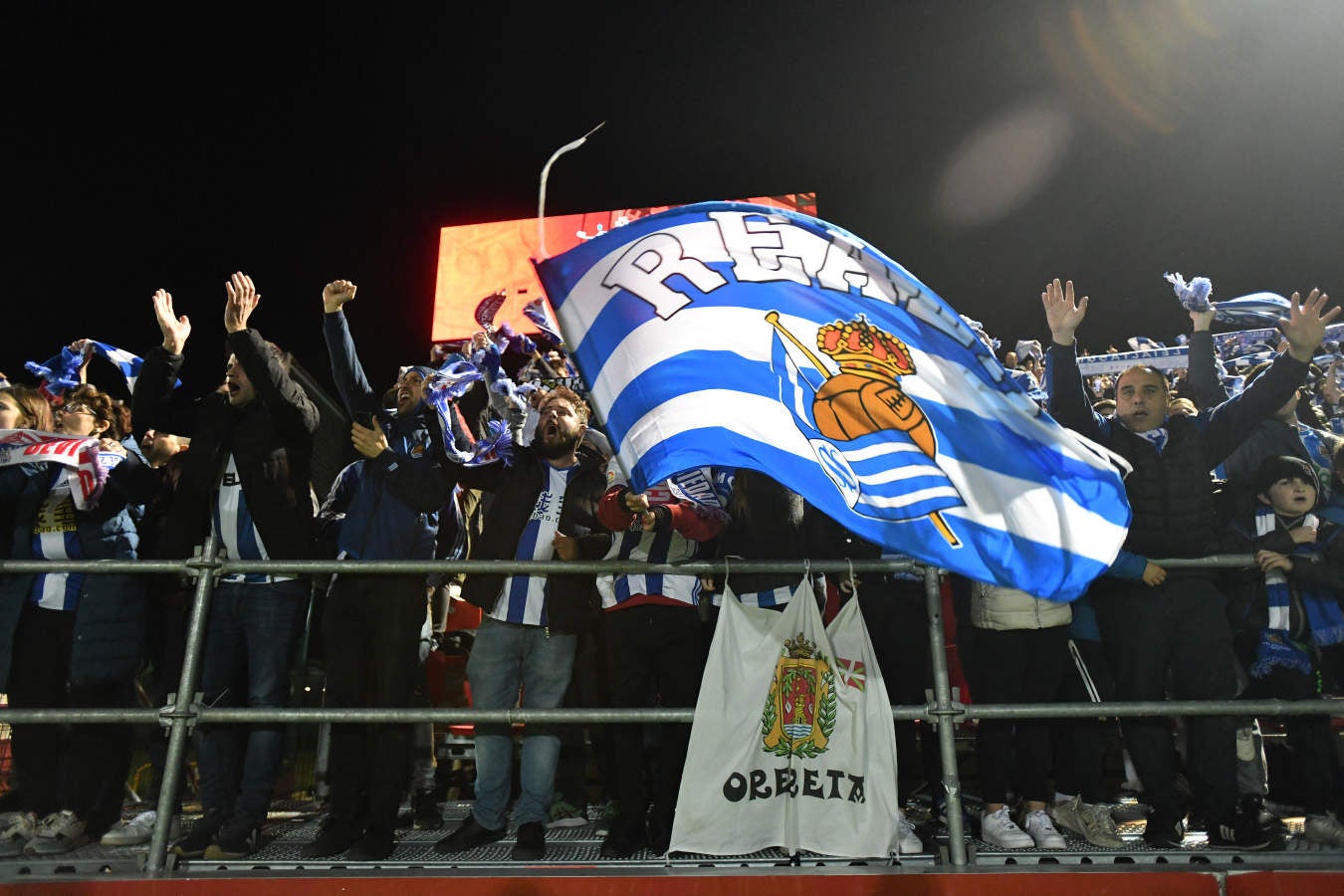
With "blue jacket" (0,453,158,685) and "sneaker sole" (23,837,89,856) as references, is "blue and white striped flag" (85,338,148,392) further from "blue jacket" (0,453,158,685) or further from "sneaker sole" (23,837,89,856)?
"sneaker sole" (23,837,89,856)

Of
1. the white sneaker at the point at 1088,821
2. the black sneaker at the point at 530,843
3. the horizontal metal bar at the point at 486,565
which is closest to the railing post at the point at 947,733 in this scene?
the horizontal metal bar at the point at 486,565

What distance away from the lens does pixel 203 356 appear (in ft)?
86.9

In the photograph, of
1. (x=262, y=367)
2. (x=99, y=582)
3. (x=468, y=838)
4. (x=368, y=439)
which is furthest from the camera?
(x=368, y=439)

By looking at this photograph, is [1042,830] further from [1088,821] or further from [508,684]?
[508,684]

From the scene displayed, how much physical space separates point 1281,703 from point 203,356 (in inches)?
1109

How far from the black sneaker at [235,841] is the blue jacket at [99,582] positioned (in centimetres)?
104

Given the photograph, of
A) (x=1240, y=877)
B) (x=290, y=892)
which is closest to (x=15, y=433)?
(x=290, y=892)

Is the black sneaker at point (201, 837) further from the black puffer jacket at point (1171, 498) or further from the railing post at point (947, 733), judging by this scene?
the black puffer jacket at point (1171, 498)

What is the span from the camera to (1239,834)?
11.6 ft

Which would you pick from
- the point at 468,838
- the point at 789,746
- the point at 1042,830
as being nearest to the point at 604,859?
the point at 468,838

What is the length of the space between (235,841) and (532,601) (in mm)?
1442

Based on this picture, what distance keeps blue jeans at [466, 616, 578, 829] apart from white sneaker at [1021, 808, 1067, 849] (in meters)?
1.93

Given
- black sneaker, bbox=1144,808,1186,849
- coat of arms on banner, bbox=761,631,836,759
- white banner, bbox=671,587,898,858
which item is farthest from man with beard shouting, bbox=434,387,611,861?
black sneaker, bbox=1144,808,1186,849

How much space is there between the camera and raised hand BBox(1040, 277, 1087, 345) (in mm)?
3980
